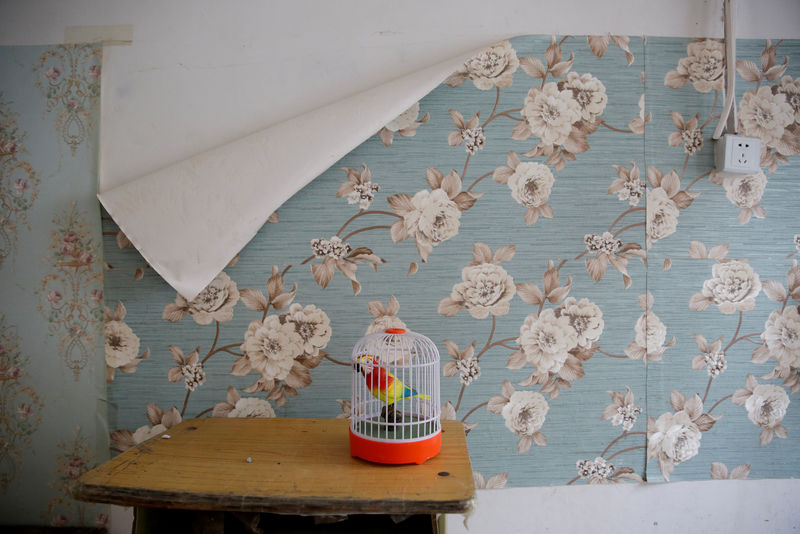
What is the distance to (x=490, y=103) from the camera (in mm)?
1580

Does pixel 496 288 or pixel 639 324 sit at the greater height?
pixel 496 288

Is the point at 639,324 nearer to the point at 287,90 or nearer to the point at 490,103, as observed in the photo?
the point at 490,103

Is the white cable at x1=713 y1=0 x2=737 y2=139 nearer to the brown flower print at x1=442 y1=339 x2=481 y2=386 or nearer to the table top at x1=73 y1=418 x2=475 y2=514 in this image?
the brown flower print at x1=442 y1=339 x2=481 y2=386

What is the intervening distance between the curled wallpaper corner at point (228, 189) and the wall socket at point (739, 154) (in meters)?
1.01

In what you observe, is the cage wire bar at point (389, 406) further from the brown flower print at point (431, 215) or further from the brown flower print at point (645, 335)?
the brown flower print at point (645, 335)

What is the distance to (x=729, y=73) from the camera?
1.57 metres

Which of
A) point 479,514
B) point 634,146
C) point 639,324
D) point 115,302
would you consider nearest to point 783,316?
point 639,324

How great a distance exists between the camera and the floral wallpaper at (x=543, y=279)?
1.57m

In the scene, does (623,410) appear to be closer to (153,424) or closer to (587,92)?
(587,92)

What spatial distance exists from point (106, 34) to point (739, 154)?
6.57 ft

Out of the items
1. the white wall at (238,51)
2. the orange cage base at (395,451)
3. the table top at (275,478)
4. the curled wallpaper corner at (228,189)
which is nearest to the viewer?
the table top at (275,478)

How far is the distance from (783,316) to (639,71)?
92 centimetres

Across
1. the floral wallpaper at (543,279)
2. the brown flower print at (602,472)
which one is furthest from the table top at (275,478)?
the brown flower print at (602,472)

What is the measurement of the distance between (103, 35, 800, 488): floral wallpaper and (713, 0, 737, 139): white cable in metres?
0.04
